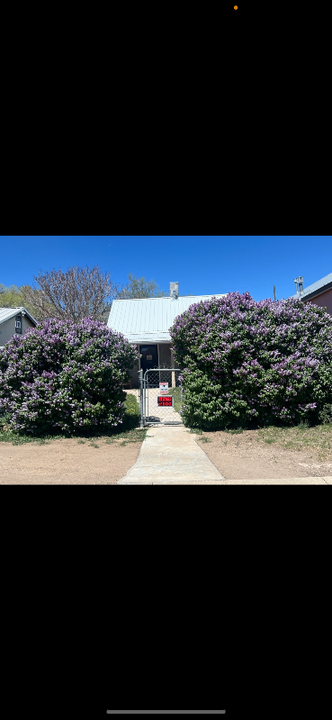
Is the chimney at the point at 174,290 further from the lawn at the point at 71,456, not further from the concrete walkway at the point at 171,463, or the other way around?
the concrete walkway at the point at 171,463

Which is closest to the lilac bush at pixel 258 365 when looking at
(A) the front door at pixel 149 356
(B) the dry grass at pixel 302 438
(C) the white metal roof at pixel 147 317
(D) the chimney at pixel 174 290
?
(B) the dry grass at pixel 302 438

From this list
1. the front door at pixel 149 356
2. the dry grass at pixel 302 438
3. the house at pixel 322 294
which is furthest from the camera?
the front door at pixel 149 356

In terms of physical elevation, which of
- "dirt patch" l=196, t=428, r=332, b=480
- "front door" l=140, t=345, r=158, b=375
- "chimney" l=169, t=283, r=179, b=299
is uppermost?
"chimney" l=169, t=283, r=179, b=299

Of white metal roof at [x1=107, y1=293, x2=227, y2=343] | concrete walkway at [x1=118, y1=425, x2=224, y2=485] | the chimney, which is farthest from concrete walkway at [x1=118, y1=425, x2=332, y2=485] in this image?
the chimney

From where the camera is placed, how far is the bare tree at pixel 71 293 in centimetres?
1888

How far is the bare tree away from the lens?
18.9 metres

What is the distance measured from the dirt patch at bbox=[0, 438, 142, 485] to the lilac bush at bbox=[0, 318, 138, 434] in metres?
0.45

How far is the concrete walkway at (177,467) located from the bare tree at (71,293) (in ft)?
46.8

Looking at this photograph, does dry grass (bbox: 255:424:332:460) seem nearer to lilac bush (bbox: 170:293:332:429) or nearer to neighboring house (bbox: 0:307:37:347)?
lilac bush (bbox: 170:293:332:429)

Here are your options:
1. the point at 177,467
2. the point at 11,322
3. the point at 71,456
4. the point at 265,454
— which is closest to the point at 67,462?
the point at 71,456

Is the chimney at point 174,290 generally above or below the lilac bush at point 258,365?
above

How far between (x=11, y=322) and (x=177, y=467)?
503 inches
